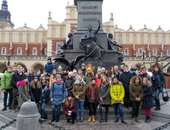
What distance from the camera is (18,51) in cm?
7700

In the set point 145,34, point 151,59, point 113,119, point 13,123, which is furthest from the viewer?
point 145,34

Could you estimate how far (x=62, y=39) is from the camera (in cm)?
7444

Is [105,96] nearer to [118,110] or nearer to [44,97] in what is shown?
[118,110]

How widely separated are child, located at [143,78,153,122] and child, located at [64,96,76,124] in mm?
1962

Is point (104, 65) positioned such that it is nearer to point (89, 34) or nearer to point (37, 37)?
point (89, 34)

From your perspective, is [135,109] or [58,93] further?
[135,109]

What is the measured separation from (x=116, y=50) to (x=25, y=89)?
4823 millimetres

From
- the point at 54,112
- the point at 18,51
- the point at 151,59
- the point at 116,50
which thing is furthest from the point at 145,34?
the point at 54,112

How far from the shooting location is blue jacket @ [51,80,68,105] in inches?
432

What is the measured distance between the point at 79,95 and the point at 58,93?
0.57m

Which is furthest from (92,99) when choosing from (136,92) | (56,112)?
(136,92)

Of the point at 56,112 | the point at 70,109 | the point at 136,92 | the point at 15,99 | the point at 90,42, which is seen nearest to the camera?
the point at 70,109

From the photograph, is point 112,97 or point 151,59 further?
point 151,59

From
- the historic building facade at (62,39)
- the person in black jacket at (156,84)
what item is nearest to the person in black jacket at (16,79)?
the person in black jacket at (156,84)
